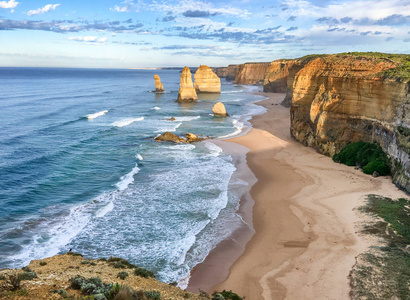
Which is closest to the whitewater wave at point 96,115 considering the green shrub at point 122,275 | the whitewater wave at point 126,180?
the whitewater wave at point 126,180

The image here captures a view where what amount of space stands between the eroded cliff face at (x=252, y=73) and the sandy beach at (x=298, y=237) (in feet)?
421

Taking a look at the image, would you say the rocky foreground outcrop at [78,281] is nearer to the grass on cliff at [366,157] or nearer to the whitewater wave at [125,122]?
the grass on cliff at [366,157]

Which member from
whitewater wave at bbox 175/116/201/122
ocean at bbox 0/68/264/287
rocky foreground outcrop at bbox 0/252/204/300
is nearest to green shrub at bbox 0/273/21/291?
rocky foreground outcrop at bbox 0/252/204/300

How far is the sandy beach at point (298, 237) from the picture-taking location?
15320mm

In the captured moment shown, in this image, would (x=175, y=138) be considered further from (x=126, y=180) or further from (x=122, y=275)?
(x=122, y=275)

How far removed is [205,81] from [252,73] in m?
61.3

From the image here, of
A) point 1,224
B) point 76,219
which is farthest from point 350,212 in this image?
point 1,224

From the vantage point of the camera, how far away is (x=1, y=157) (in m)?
34.1

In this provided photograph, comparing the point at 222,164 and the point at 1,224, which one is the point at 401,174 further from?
the point at 1,224

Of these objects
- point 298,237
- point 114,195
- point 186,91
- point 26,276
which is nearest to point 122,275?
point 26,276

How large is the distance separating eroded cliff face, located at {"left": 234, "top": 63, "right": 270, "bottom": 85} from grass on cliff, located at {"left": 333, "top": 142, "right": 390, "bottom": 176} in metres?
127

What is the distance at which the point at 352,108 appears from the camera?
33.1 meters

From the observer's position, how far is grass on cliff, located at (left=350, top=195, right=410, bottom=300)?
13.9m

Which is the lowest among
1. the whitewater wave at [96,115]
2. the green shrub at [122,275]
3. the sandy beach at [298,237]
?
the sandy beach at [298,237]
